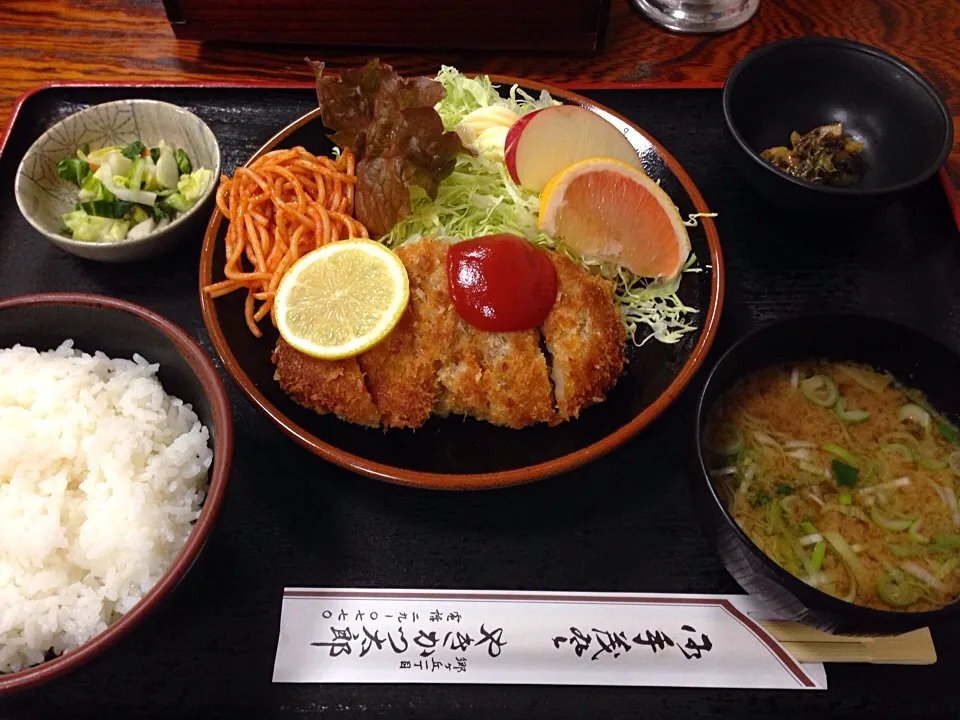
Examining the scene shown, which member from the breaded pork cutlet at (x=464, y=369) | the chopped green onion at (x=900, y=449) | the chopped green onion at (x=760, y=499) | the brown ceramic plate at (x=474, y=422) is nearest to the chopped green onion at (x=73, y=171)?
the brown ceramic plate at (x=474, y=422)

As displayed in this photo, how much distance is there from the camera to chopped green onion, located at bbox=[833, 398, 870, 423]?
1.85 meters

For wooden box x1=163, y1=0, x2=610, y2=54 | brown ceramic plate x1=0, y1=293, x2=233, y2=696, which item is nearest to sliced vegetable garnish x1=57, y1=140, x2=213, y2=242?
brown ceramic plate x1=0, y1=293, x2=233, y2=696

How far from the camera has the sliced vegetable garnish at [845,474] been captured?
175 cm

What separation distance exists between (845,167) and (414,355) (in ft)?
5.52

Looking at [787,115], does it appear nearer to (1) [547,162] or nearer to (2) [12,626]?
(1) [547,162]

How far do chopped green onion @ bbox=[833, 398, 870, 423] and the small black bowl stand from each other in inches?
30.2

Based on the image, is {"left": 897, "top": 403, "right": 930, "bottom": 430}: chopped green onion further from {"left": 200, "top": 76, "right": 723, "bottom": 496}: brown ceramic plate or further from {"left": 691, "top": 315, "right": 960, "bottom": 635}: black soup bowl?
{"left": 200, "top": 76, "right": 723, "bottom": 496}: brown ceramic plate

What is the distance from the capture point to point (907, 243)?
247 cm

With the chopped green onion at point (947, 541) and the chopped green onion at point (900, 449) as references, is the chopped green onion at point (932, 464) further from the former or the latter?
the chopped green onion at point (947, 541)

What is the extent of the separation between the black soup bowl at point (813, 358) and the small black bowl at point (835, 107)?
62 centimetres

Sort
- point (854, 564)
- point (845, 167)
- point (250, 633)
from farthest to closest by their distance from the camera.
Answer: point (845, 167) → point (250, 633) → point (854, 564)

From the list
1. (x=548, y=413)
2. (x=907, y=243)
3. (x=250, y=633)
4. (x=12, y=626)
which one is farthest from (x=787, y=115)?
(x=12, y=626)

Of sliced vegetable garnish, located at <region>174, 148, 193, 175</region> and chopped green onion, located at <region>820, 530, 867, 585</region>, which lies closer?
chopped green onion, located at <region>820, 530, 867, 585</region>

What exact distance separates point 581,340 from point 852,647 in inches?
40.9
